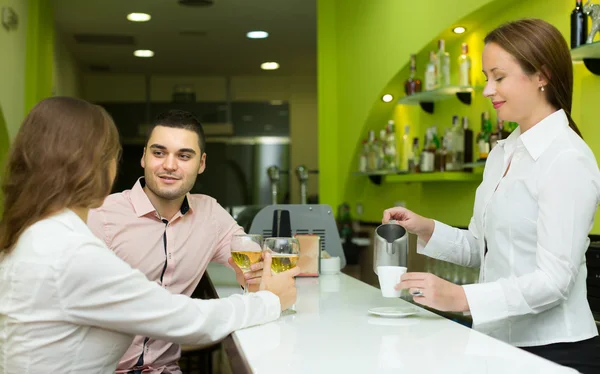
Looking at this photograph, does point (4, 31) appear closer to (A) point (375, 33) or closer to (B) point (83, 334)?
(A) point (375, 33)

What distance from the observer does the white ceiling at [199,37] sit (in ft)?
20.7

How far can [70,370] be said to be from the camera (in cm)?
135

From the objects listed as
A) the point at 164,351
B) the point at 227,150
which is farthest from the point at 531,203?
the point at 227,150

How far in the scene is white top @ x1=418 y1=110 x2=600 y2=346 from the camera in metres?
1.52

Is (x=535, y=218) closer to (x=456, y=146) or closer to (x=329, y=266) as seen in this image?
(x=329, y=266)

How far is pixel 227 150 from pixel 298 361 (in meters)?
7.81

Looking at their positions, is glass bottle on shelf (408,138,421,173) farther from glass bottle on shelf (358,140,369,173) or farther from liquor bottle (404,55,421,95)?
glass bottle on shelf (358,140,369,173)

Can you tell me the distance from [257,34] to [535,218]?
19.6ft

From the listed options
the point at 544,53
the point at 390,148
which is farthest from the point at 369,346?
the point at 390,148

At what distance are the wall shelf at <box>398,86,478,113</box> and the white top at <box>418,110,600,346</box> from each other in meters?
2.15

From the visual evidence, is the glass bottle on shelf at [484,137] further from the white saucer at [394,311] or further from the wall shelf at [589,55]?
the white saucer at [394,311]

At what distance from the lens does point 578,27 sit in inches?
106

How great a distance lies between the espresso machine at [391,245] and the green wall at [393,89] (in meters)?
1.35

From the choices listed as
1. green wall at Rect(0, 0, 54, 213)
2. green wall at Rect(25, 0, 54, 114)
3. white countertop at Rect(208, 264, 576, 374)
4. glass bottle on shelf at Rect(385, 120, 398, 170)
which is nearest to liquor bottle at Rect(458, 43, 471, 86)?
glass bottle on shelf at Rect(385, 120, 398, 170)
